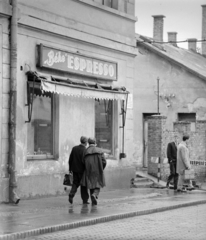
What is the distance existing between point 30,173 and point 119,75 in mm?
5634

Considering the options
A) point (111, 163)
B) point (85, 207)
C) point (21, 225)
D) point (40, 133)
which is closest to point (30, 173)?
point (40, 133)

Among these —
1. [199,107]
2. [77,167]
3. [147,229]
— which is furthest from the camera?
[199,107]

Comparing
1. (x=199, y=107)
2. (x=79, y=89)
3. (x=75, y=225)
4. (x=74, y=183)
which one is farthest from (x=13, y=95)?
(x=199, y=107)

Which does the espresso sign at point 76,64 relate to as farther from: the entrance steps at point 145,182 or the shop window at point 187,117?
the shop window at point 187,117

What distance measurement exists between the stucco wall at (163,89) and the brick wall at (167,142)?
11.3 ft

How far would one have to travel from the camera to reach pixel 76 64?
65.9 feet

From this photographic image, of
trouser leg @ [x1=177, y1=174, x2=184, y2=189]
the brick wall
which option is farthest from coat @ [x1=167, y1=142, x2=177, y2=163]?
the brick wall

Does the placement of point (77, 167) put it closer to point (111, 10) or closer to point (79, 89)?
point (79, 89)

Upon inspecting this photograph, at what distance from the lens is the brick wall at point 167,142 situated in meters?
26.1

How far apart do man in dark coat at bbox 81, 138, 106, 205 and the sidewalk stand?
492 millimetres

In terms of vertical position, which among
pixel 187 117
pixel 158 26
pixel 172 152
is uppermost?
pixel 158 26

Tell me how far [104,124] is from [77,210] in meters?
6.89

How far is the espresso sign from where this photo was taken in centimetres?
1880

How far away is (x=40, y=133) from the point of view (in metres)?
19.3
